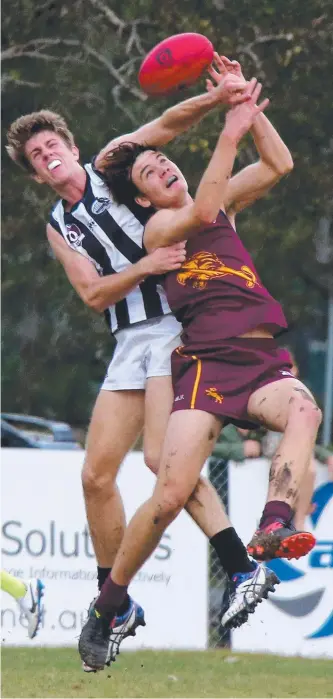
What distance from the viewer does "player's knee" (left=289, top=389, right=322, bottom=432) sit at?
659 cm

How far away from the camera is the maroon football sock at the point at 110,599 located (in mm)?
7188

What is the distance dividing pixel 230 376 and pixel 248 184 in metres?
1.05

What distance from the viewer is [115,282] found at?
708cm

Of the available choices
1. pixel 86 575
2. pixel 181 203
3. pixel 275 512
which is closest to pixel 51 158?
pixel 181 203

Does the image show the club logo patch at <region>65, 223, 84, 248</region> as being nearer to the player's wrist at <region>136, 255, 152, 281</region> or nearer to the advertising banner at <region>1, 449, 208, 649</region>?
the player's wrist at <region>136, 255, 152, 281</region>

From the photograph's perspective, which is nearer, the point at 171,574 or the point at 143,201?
A: the point at 143,201

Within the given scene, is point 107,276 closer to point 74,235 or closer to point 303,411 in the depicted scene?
point 74,235

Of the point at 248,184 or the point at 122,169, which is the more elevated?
the point at 122,169

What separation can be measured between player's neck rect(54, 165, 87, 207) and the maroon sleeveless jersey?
0.79 metres

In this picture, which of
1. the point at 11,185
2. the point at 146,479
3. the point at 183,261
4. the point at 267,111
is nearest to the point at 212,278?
the point at 183,261

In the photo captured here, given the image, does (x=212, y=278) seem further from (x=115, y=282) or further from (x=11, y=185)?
(x=11, y=185)

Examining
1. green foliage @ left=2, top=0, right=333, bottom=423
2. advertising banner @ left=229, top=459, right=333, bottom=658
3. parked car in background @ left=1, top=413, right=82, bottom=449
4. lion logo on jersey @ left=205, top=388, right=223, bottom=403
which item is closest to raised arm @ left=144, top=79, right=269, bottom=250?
lion logo on jersey @ left=205, top=388, right=223, bottom=403

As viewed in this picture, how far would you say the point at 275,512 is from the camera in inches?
256

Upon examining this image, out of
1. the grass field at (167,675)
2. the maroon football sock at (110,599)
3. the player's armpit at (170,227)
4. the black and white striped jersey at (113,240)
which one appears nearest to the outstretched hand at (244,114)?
the player's armpit at (170,227)
